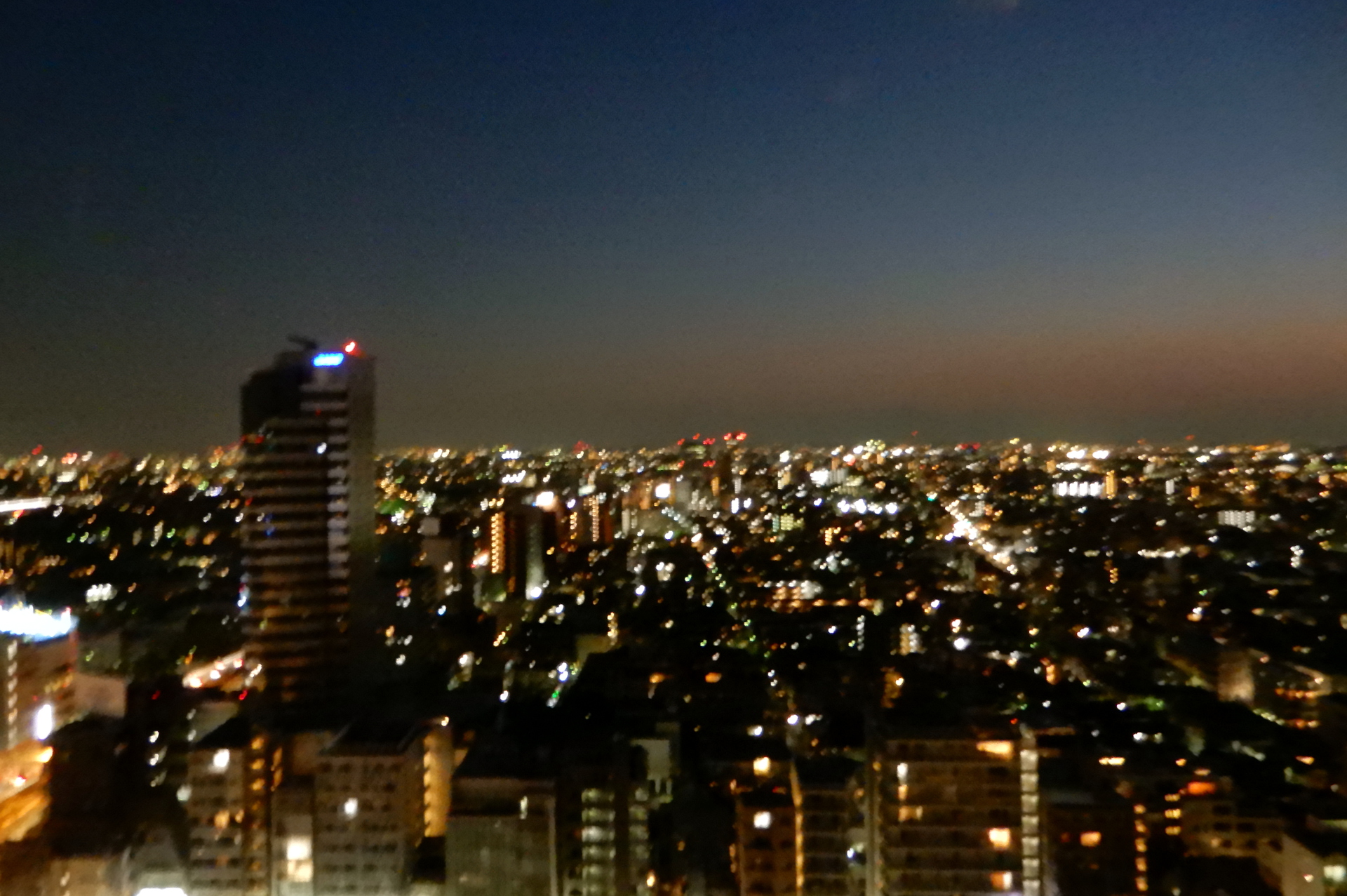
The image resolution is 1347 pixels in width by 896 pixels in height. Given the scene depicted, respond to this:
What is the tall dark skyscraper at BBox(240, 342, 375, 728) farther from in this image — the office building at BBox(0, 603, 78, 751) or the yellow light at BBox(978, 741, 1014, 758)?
the yellow light at BBox(978, 741, 1014, 758)

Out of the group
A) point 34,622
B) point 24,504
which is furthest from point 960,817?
point 24,504

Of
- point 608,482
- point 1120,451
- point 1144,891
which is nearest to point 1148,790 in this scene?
point 1144,891

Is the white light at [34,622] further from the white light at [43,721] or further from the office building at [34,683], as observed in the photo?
the white light at [43,721]

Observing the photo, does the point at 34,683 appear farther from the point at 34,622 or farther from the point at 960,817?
the point at 960,817

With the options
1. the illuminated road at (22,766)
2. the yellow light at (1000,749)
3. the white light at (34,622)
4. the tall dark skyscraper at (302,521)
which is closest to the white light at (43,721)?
the illuminated road at (22,766)

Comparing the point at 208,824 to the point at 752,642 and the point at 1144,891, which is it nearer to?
the point at 1144,891

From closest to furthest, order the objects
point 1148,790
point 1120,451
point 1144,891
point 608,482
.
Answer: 1. point 1144,891
2. point 1148,790
3. point 1120,451
4. point 608,482

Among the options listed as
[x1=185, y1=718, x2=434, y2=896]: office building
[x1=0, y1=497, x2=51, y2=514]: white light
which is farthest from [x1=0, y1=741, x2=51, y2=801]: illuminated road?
[x1=0, y1=497, x2=51, y2=514]: white light
